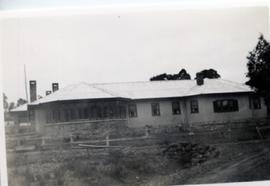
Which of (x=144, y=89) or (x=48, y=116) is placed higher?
(x=144, y=89)

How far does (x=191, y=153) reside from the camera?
13.6ft

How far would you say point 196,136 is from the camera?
4.23 meters

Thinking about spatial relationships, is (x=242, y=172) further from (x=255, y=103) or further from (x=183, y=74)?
(x=183, y=74)

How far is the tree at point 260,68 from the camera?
13.6 feet

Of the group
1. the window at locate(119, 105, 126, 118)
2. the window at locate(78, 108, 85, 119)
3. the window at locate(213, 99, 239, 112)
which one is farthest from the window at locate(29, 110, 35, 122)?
the window at locate(213, 99, 239, 112)

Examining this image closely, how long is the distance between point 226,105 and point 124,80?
1284 millimetres

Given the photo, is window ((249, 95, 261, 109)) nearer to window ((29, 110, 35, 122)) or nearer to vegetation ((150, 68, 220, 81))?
vegetation ((150, 68, 220, 81))

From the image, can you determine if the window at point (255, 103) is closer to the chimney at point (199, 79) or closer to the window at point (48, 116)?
the chimney at point (199, 79)

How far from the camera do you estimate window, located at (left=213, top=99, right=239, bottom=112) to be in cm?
451

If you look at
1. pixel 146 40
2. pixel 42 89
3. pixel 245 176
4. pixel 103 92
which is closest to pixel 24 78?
pixel 42 89

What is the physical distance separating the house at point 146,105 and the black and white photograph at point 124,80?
0.02 metres

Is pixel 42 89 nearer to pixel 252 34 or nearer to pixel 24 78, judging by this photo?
pixel 24 78

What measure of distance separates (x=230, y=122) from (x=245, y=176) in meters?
0.63

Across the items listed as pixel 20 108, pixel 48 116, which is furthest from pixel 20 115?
pixel 48 116
